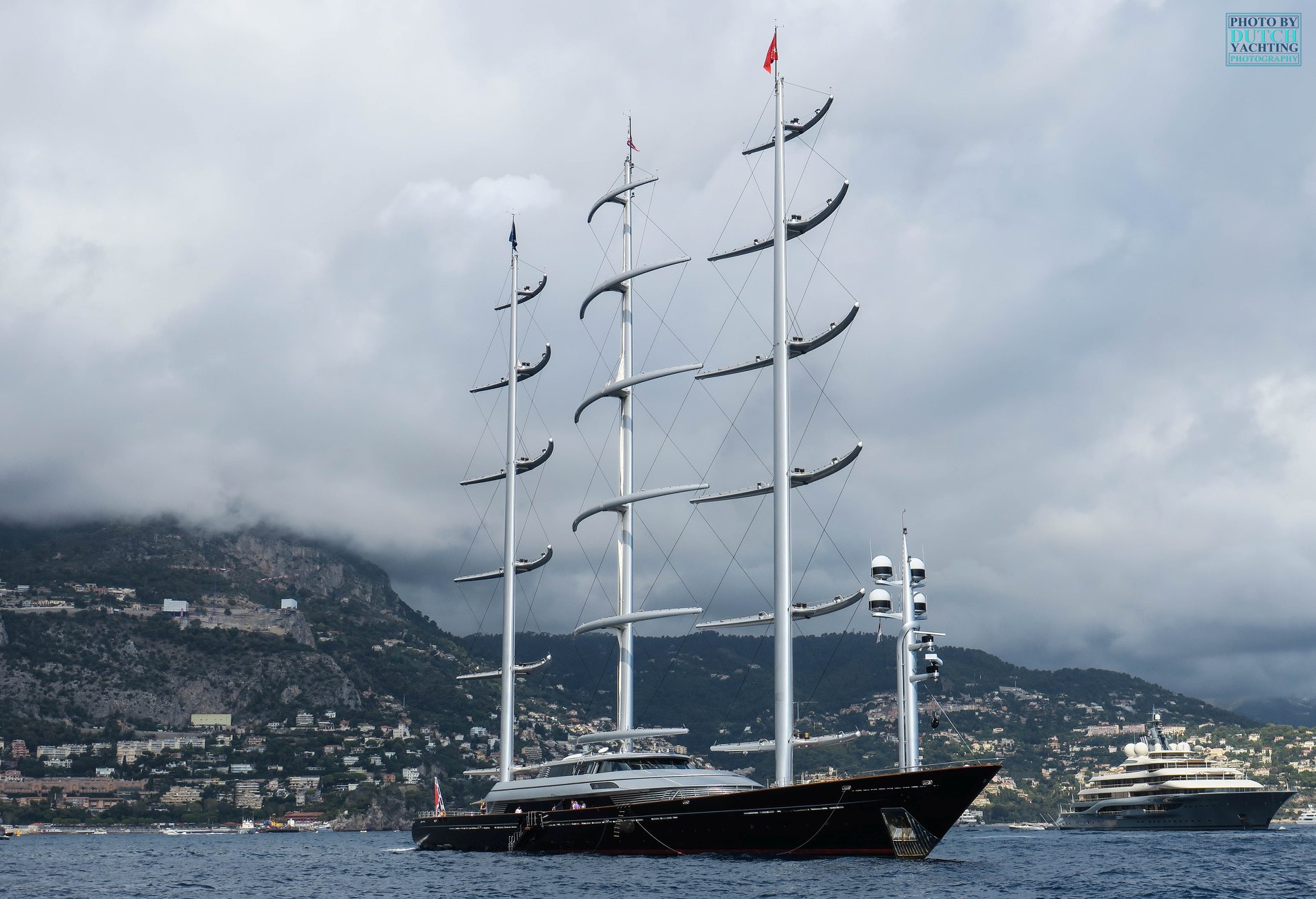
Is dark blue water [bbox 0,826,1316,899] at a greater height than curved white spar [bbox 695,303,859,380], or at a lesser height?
lesser

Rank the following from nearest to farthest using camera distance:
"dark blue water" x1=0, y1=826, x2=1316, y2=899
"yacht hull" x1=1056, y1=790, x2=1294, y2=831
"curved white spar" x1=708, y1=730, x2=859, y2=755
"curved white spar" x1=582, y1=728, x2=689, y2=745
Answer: "dark blue water" x1=0, y1=826, x2=1316, y2=899, "curved white spar" x1=708, y1=730, x2=859, y2=755, "curved white spar" x1=582, y1=728, x2=689, y2=745, "yacht hull" x1=1056, y1=790, x2=1294, y2=831

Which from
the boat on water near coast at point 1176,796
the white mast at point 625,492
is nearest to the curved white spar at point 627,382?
the white mast at point 625,492

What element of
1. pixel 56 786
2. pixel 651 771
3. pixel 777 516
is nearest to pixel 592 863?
pixel 651 771

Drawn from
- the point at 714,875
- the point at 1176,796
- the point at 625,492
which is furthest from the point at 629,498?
the point at 1176,796

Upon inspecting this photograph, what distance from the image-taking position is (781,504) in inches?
1945

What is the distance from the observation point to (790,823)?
44156mm

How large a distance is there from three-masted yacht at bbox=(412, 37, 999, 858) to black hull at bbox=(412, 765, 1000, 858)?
5cm

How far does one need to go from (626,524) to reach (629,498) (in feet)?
5.84

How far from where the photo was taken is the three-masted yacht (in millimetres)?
42875

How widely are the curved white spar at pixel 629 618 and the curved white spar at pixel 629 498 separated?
5961mm

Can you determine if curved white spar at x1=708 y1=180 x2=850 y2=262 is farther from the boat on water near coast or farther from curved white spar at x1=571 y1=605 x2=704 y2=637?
the boat on water near coast

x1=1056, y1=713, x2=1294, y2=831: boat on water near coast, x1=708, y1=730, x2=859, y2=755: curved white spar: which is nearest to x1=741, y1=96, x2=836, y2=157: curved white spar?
x1=708, y1=730, x2=859, y2=755: curved white spar

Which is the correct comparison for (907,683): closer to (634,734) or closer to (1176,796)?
(634,734)

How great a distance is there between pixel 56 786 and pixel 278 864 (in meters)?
147
